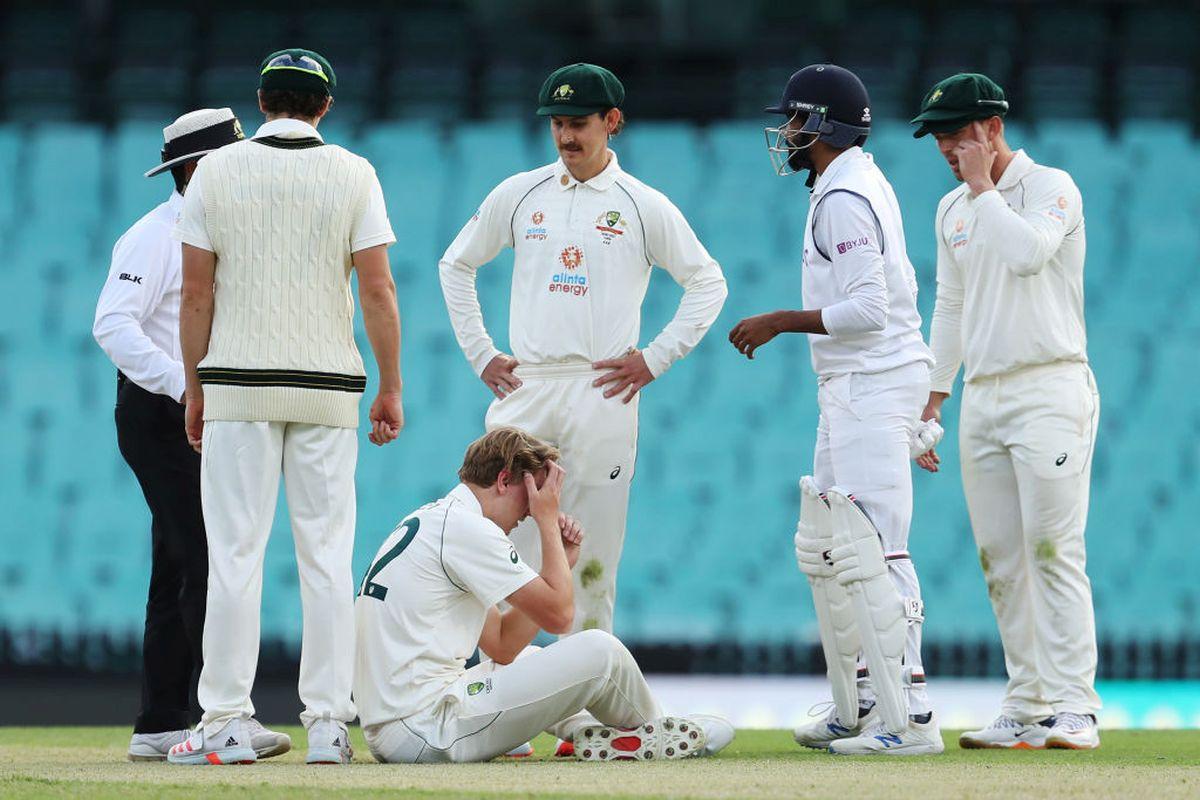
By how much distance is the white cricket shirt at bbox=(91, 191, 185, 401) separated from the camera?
4.54 meters

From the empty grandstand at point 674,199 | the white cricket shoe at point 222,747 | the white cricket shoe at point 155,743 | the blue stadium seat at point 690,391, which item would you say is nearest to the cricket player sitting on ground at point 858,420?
the white cricket shoe at point 222,747

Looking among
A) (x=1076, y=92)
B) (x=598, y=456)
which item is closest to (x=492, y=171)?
(x=1076, y=92)

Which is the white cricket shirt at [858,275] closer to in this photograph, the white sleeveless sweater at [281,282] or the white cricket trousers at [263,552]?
the white sleeveless sweater at [281,282]

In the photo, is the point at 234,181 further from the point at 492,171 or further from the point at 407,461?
the point at 492,171

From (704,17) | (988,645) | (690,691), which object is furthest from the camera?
(704,17)

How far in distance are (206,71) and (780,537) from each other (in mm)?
4888

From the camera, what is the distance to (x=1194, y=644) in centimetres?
896

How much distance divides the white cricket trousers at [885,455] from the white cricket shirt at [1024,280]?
0.55 metres

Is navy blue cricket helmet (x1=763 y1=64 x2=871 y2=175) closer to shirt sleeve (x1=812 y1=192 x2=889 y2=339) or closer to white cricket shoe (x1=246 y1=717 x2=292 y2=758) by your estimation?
shirt sleeve (x1=812 y1=192 x2=889 y2=339)

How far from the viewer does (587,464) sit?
4.68m

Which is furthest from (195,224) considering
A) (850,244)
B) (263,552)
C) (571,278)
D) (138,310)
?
(850,244)

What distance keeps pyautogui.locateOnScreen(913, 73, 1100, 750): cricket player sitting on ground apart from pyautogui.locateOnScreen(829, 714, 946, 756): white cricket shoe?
0.55 meters

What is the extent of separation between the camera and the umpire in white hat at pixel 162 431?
179 inches

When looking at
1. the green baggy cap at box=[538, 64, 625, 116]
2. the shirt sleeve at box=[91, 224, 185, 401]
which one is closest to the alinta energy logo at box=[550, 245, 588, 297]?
the green baggy cap at box=[538, 64, 625, 116]
